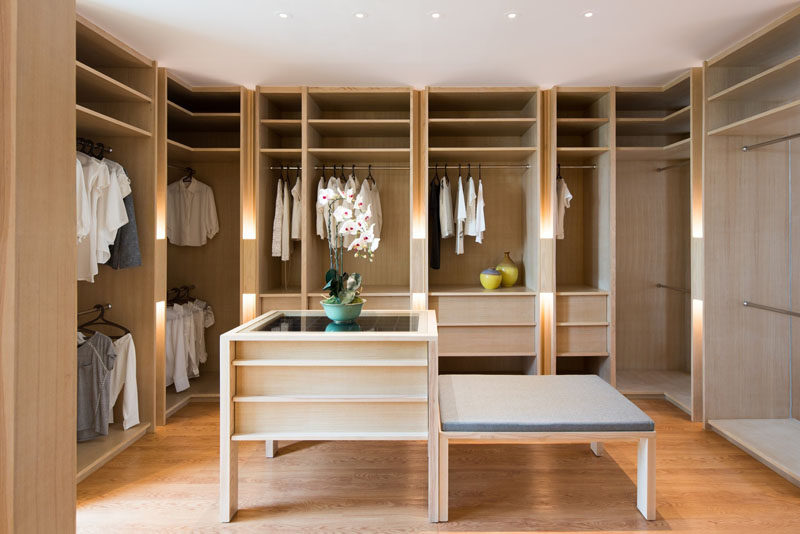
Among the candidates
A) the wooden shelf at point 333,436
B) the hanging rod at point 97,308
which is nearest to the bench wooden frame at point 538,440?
the wooden shelf at point 333,436

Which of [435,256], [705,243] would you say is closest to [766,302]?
[705,243]

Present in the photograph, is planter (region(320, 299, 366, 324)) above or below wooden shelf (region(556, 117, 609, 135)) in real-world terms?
below

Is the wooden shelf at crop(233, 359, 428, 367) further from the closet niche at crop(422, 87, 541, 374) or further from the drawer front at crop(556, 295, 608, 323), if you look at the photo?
the drawer front at crop(556, 295, 608, 323)

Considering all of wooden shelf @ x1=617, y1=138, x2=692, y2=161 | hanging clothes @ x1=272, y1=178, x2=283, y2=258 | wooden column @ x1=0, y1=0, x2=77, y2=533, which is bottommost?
wooden column @ x1=0, y1=0, x2=77, y2=533

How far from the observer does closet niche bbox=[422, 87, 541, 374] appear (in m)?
3.97

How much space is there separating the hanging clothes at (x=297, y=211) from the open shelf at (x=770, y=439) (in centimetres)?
326

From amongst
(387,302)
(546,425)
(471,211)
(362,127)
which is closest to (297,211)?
(362,127)

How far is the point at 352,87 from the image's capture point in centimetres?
397

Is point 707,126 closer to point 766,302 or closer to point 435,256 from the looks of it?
point 766,302

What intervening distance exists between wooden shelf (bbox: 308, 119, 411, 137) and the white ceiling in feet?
1.01

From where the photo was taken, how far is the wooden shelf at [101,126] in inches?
106

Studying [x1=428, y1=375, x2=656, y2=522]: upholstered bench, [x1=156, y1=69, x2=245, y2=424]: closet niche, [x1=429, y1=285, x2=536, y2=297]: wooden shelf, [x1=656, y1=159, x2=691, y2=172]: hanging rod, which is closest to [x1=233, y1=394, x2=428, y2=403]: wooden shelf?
[x1=428, y1=375, x2=656, y2=522]: upholstered bench

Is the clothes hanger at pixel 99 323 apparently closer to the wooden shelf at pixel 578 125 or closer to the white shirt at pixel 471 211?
the white shirt at pixel 471 211

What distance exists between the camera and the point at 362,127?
165 inches
